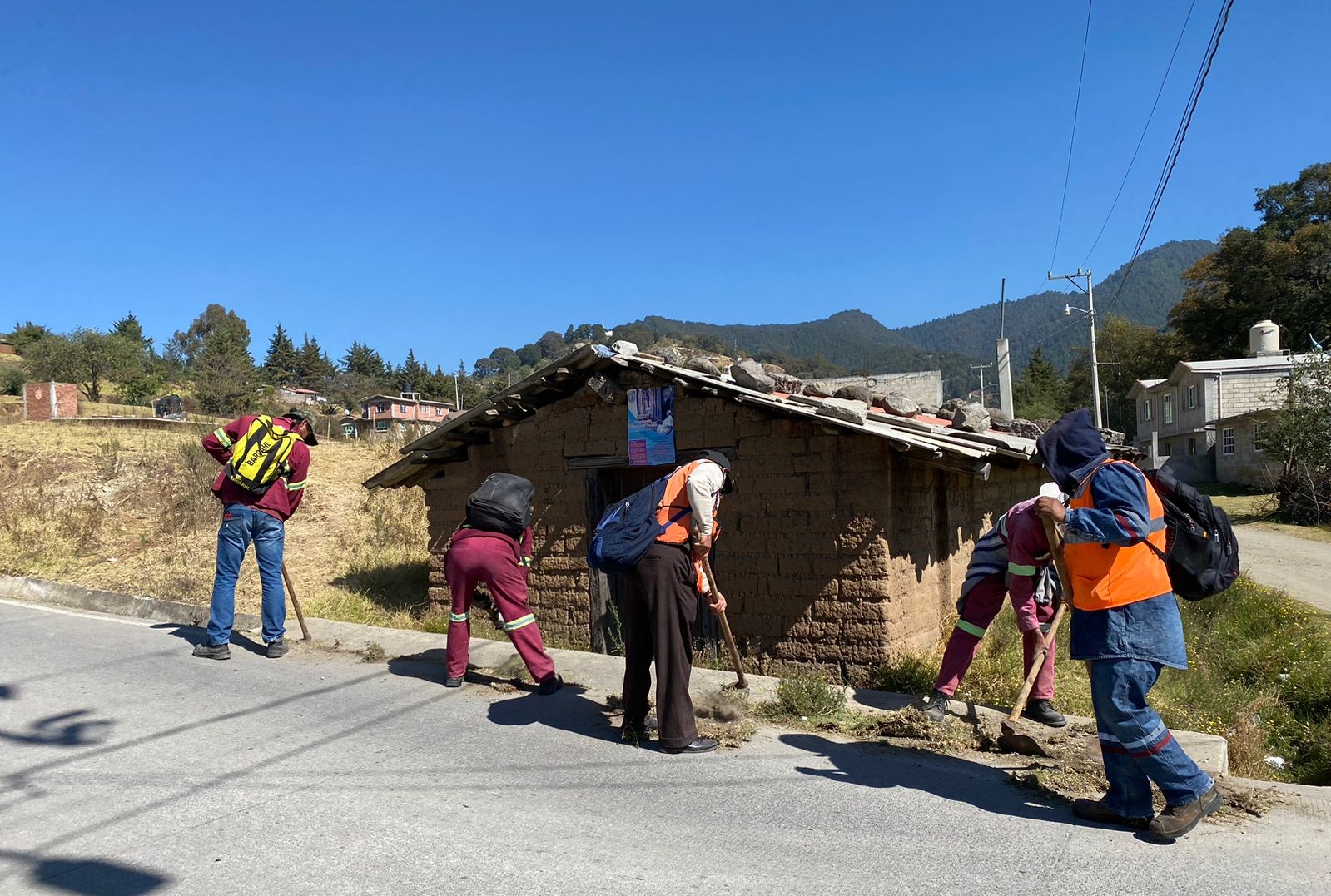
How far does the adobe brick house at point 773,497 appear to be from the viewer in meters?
7.66

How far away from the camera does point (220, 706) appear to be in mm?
6070

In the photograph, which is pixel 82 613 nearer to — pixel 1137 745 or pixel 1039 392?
pixel 1137 745

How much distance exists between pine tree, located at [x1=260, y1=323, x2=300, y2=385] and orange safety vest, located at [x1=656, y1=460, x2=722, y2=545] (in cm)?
8640

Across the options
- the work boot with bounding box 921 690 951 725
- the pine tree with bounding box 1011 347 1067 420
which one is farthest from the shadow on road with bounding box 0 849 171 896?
the pine tree with bounding box 1011 347 1067 420

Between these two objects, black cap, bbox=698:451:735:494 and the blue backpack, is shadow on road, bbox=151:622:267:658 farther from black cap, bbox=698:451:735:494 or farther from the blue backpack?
black cap, bbox=698:451:735:494

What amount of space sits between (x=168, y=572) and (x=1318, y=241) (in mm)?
53037

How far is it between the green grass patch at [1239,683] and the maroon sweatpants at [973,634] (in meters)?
0.59

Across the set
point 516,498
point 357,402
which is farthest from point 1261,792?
point 357,402

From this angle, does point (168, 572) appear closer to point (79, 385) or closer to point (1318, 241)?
point (79, 385)

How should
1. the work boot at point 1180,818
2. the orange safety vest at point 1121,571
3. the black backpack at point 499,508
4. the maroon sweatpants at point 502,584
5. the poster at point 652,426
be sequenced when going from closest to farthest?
the work boot at point 1180,818
the orange safety vest at point 1121,571
the maroon sweatpants at point 502,584
the black backpack at point 499,508
the poster at point 652,426

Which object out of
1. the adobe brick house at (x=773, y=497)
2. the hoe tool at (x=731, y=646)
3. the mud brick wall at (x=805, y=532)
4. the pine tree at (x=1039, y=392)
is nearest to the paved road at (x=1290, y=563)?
the adobe brick house at (x=773, y=497)

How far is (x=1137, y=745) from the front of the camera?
398 cm

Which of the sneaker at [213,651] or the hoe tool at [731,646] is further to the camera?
the sneaker at [213,651]

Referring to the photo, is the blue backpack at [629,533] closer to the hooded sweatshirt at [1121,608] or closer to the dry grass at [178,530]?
the hooded sweatshirt at [1121,608]
